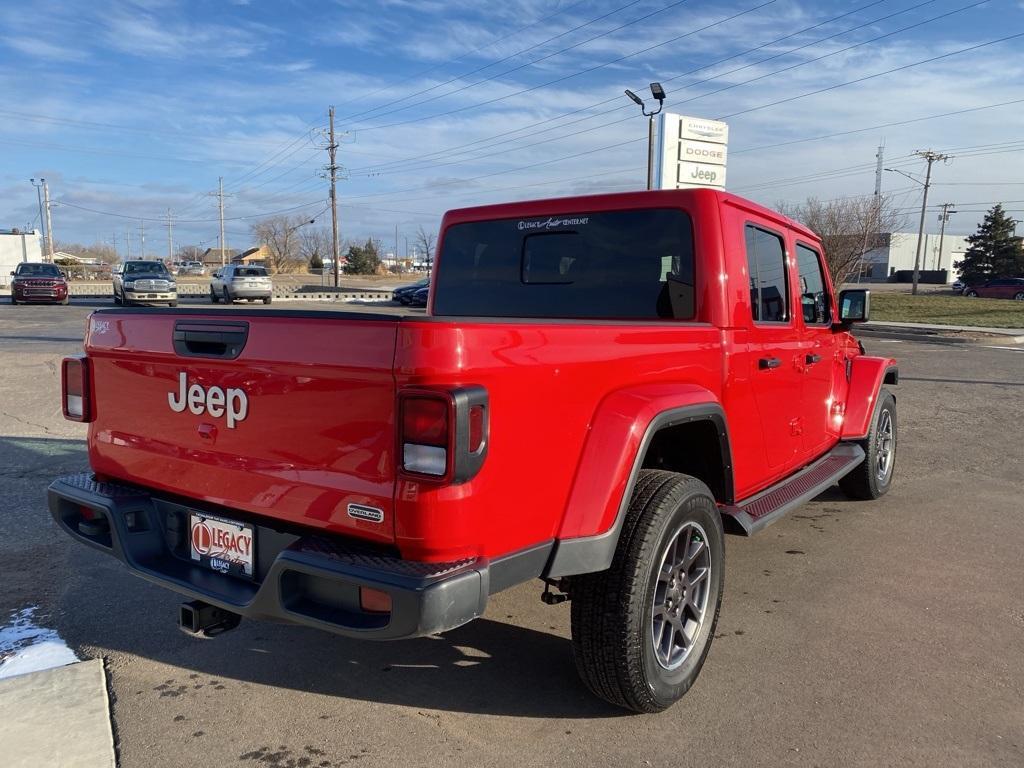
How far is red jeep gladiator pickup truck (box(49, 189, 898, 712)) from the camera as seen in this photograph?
2.20m

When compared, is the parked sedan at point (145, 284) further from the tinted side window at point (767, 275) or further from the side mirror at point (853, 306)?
the tinted side window at point (767, 275)

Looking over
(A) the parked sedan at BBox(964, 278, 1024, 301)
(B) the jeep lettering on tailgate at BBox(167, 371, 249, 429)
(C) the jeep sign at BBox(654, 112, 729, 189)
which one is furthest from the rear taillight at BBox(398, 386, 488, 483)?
(A) the parked sedan at BBox(964, 278, 1024, 301)

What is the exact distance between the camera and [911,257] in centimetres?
10438

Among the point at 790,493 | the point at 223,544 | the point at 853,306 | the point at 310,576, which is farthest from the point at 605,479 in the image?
the point at 853,306

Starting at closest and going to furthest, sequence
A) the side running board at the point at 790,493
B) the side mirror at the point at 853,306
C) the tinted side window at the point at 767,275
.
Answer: the side running board at the point at 790,493 < the tinted side window at the point at 767,275 < the side mirror at the point at 853,306

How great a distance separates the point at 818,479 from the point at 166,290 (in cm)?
2716

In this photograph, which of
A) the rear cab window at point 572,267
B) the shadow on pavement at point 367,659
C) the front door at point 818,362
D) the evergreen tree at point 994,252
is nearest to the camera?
the shadow on pavement at point 367,659

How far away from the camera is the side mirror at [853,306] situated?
4.98 meters

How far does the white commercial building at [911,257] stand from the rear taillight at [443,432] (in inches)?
3663

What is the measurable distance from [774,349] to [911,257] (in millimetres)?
114592

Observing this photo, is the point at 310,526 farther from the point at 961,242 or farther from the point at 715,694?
the point at 961,242

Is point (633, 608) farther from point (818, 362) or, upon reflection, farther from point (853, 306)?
point (853, 306)

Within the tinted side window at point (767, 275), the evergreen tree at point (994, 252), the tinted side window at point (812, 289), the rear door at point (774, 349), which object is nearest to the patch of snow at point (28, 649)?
the rear door at point (774, 349)

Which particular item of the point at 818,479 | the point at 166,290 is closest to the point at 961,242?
the point at 166,290
